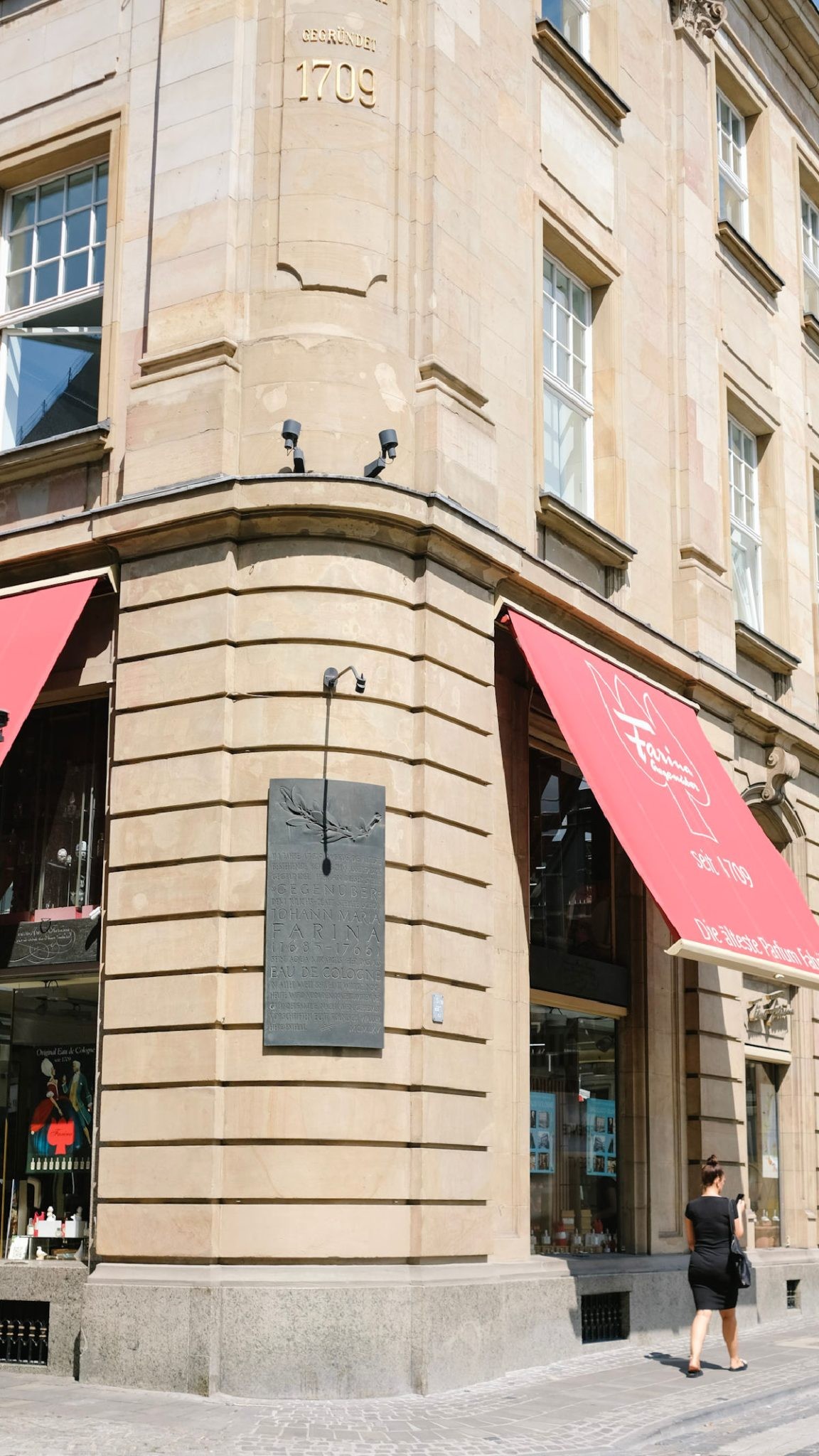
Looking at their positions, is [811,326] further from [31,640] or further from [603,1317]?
[603,1317]

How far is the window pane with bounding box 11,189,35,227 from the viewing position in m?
17.3

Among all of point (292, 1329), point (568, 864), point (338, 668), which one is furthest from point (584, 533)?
point (292, 1329)

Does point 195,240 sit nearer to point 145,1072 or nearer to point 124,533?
point 124,533

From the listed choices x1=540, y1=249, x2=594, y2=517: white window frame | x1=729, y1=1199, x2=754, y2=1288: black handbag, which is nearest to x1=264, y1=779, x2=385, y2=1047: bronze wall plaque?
x1=729, y1=1199, x2=754, y2=1288: black handbag

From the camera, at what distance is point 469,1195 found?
43.7ft

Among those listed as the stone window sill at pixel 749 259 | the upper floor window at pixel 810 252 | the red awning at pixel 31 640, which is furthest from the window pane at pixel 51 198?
the upper floor window at pixel 810 252

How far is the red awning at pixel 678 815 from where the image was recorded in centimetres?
1472

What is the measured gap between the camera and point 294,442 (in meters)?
13.3

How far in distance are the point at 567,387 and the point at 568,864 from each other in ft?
17.0

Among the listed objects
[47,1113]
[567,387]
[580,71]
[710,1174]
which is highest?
[580,71]

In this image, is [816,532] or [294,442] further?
[816,532]

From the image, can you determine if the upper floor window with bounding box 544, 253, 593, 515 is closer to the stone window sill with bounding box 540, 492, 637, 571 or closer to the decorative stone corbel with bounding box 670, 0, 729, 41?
the stone window sill with bounding box 540, 492, 637, 571

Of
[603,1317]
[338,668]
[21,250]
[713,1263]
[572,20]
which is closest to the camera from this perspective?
[338,668]

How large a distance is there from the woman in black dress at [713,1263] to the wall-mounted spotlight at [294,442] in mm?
6887
